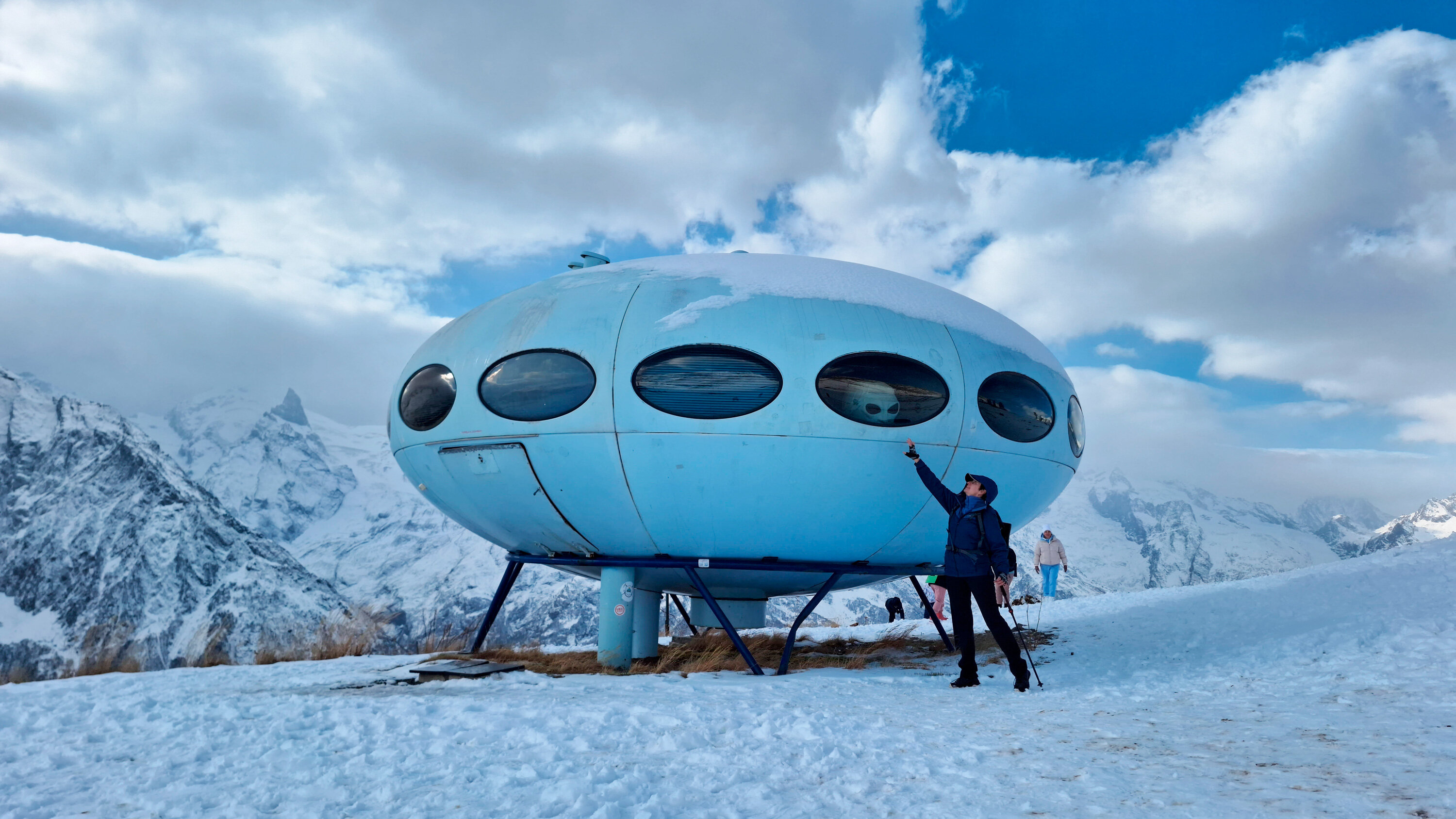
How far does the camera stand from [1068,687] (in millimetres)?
6867

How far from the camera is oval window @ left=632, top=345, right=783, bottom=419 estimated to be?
7.52 metres

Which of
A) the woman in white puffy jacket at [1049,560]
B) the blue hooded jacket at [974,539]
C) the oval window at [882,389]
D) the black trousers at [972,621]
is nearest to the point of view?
the black trousers at [972,621]

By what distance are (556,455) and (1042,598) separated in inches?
444

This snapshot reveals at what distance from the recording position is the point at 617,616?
28.4 feet

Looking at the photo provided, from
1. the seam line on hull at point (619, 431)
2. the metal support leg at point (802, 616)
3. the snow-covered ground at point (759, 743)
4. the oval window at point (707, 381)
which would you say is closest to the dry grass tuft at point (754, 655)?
the metal support leg at point (802, 616)

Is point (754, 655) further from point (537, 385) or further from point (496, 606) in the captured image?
point (537, 385)

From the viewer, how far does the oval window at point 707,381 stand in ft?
24.7

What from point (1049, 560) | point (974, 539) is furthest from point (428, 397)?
point (1049, 560)

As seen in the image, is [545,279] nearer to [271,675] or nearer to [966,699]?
[271,675]

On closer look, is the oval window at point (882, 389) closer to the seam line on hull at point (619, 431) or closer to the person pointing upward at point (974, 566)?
the person pointing upward at point (974, 566)

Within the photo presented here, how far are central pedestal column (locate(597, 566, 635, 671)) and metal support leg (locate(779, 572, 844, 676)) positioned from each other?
173 centimetres

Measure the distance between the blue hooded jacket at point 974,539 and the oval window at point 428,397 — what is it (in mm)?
5324

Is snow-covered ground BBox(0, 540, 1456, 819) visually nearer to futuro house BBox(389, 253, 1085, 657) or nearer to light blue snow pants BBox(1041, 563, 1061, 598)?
futuro house BBox(389, 253, 1085, 657)

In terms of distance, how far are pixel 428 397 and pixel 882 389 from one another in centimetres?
504
